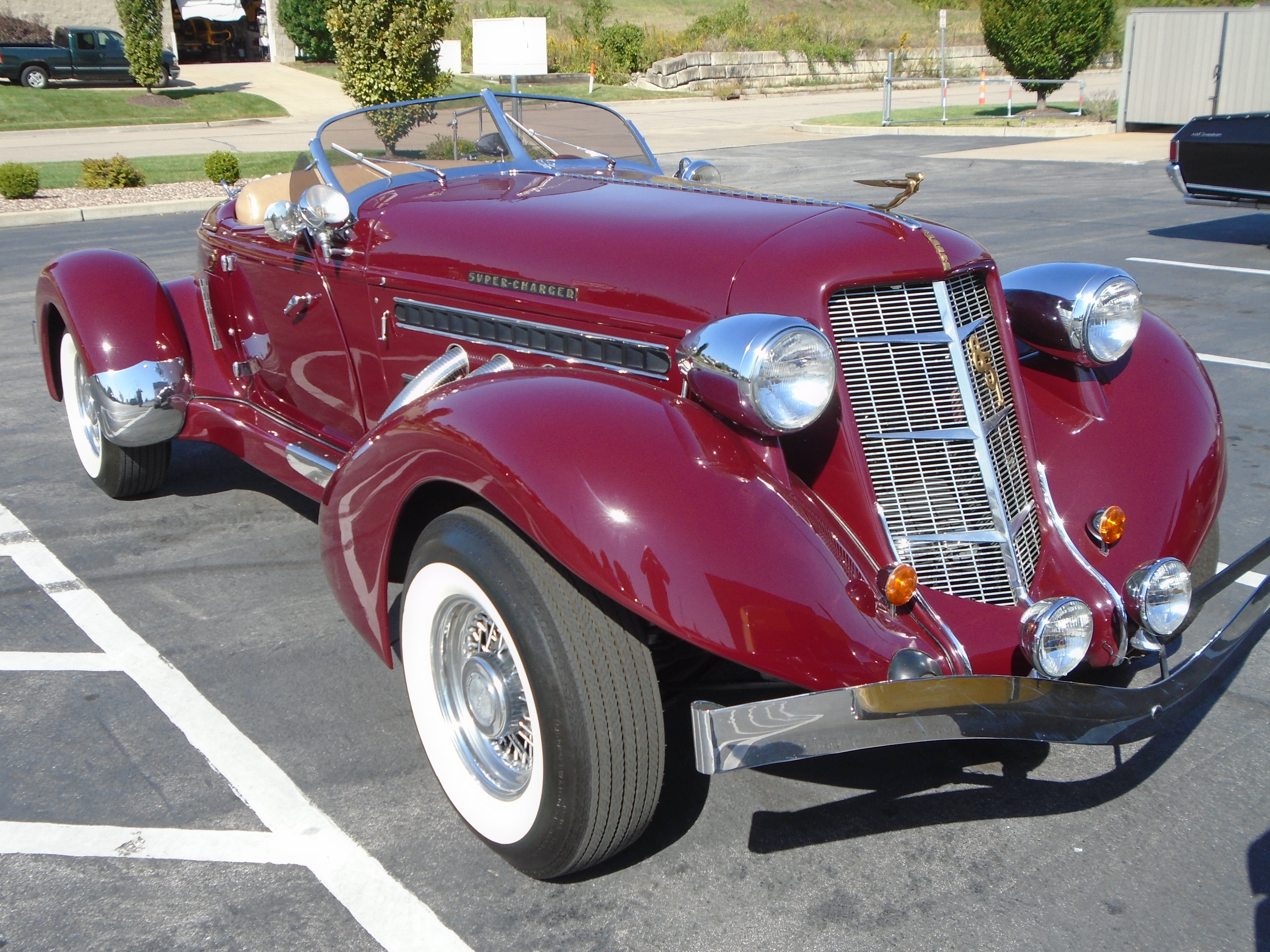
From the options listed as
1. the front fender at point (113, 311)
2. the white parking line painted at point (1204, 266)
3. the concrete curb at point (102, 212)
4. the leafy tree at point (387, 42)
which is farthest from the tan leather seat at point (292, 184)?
the leafy tree at point (387, 42)

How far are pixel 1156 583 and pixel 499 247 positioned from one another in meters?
1.90

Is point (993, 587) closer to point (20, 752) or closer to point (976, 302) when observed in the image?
point (976, 302)

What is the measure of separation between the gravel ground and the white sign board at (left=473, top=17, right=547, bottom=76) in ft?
13.1

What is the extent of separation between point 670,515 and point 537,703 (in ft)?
1.55

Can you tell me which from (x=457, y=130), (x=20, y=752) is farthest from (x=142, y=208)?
(x=20, y=752)

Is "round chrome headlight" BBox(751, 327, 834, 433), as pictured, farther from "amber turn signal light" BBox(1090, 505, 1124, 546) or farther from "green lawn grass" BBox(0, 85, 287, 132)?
"green lawn grass" BBox(0, 85, 287, 132)

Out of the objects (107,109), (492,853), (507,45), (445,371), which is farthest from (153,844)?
(107,109)

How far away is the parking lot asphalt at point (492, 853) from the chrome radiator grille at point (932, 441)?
1.96 ft

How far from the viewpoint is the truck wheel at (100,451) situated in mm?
4691

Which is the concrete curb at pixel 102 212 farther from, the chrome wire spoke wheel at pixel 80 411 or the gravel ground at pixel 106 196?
the chrome wire spoke wheel at pixel 80 411

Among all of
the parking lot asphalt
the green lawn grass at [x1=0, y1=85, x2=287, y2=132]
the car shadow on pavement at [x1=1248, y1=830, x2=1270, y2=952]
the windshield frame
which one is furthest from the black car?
the green lawn grass at [x1=0, y1=85, x2=287, y2=132]

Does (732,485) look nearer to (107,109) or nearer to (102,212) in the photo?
(102,212)

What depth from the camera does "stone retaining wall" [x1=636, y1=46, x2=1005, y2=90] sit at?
107 feet

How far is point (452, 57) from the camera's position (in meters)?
31.2
